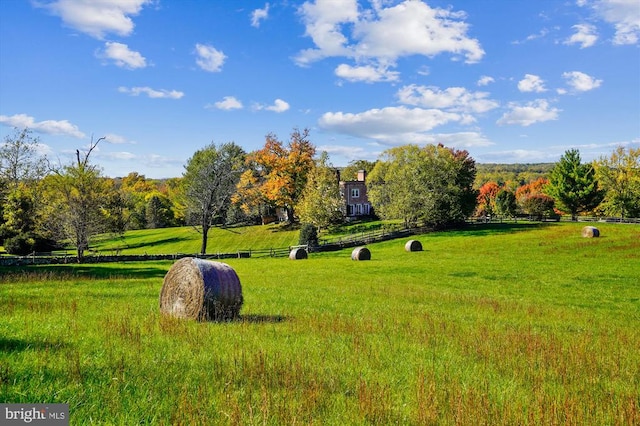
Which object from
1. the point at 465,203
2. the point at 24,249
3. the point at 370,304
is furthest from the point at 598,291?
the point at 24,249

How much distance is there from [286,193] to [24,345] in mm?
69877

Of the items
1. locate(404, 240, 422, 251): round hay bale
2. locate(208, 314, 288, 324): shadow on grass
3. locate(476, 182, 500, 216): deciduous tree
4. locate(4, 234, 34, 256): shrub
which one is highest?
locate(476, 182, 500, 216): deciduous tree

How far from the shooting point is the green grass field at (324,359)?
5.83 m

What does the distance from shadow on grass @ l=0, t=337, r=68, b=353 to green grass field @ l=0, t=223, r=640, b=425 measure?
4cm

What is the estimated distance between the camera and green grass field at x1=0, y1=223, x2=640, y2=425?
583 centimetres

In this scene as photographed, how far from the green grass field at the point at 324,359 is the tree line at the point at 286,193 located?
86.1 ft

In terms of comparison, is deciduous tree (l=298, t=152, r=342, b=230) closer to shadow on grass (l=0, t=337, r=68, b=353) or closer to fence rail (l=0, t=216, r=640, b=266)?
fence rail (l=0, t=216, r=640, b=266)

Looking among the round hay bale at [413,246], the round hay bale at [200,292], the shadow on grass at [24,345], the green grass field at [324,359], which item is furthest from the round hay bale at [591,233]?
the shadow on grass at [24,345]

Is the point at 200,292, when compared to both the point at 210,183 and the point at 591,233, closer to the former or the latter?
the point at 210,183

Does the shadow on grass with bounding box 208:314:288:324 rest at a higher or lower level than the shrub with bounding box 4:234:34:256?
lower

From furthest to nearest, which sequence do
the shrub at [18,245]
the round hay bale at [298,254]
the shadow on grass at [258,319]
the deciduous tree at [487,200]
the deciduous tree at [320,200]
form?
the deciduous tree at [487,200]
the deciduous tree at [320,200]
the shrub at [18,245]
the round hay bale at [298,254]
the shadow on grass at [258,319]

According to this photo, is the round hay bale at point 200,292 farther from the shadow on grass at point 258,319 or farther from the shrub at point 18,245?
the shrub at point 18,245

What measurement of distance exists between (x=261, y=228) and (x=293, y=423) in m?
77.4

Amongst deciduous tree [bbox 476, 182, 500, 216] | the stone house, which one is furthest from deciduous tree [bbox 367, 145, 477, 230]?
deciduous tree [bbox 476, 182, 500, 216]
